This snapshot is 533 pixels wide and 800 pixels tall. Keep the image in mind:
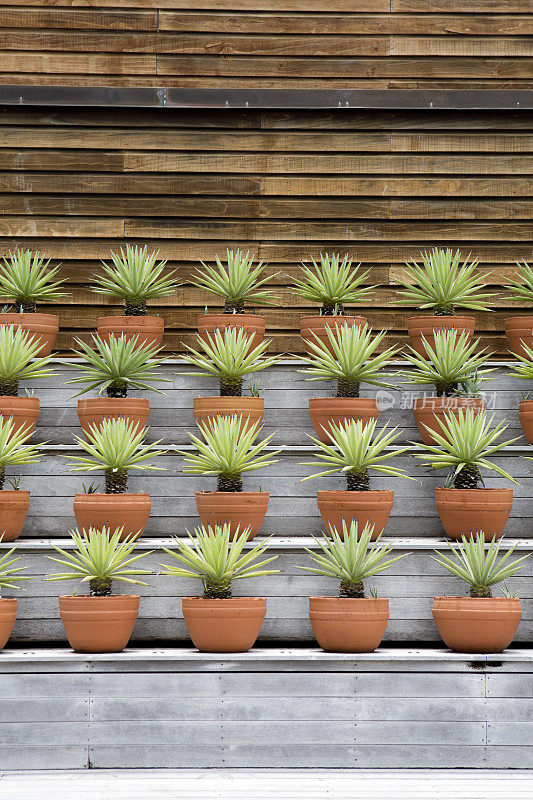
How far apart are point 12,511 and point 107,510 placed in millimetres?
437

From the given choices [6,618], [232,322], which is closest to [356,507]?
[232,322]

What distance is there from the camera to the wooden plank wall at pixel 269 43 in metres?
5.80

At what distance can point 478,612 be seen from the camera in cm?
347

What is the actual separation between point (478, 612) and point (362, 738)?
2.19 feet

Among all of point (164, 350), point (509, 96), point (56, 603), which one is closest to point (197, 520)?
point (56, 603)

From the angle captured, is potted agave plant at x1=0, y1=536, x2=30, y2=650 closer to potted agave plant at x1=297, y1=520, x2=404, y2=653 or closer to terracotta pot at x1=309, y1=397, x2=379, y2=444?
potted agave plant at x1=297, y1=520, x2=404, y2=653

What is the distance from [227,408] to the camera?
167 inches

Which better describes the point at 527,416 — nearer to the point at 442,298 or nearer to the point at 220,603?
the point at 442,298

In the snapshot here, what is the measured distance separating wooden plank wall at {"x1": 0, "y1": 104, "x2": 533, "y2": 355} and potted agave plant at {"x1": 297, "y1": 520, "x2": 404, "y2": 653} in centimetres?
248

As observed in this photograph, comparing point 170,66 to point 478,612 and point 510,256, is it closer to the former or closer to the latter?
point 510,256

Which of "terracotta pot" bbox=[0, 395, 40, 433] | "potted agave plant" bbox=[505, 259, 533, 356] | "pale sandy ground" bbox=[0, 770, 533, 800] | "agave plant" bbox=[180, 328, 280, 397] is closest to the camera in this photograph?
"pale sandy ground" bbox=[0, 770, 533, 800]

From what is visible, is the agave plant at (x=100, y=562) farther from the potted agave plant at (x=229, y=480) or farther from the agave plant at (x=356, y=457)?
the agave plant at (x=356, y=457)

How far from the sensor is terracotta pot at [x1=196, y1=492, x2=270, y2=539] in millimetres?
3830

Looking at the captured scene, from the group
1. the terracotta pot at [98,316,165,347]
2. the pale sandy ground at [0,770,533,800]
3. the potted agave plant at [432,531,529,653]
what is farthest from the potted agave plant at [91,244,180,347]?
the pale sandy ground at [0,770,533,800]
